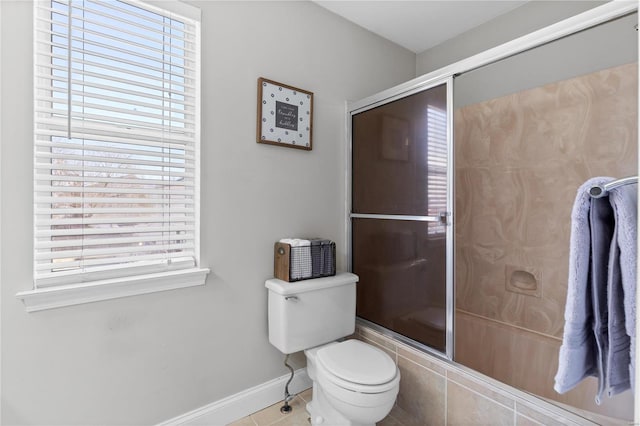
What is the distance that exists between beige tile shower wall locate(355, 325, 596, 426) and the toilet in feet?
0.78

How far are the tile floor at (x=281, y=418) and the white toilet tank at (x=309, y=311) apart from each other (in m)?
0.38

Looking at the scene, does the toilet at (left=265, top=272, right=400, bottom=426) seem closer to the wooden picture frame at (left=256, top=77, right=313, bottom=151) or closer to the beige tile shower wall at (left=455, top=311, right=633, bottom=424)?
the beige tile shower wall at (left=455, top=311, right=633, bottom=424)

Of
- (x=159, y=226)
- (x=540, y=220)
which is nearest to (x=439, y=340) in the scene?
(x=540, y=220)

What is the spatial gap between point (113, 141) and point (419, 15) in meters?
2.10

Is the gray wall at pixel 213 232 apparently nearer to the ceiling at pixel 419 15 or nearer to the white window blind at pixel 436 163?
the ceiling at pixel 419 15

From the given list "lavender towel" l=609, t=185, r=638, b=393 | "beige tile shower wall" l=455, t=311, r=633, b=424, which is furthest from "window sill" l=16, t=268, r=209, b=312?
"lavender towel" l=609, t=185, r=638, b=393

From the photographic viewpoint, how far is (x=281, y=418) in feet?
5.86

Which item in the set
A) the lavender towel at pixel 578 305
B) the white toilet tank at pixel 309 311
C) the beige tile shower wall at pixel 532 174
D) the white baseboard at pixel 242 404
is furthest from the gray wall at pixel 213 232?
the lavender towel at pixel 578 305

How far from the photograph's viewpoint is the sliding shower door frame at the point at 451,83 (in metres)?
1.22

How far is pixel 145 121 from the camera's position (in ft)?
5.06

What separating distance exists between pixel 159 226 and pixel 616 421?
2.13 metres

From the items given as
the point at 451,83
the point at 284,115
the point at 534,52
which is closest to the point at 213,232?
the point at 284,115

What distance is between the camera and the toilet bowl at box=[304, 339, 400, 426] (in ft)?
4.65

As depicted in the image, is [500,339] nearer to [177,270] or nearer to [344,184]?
[344,184]
